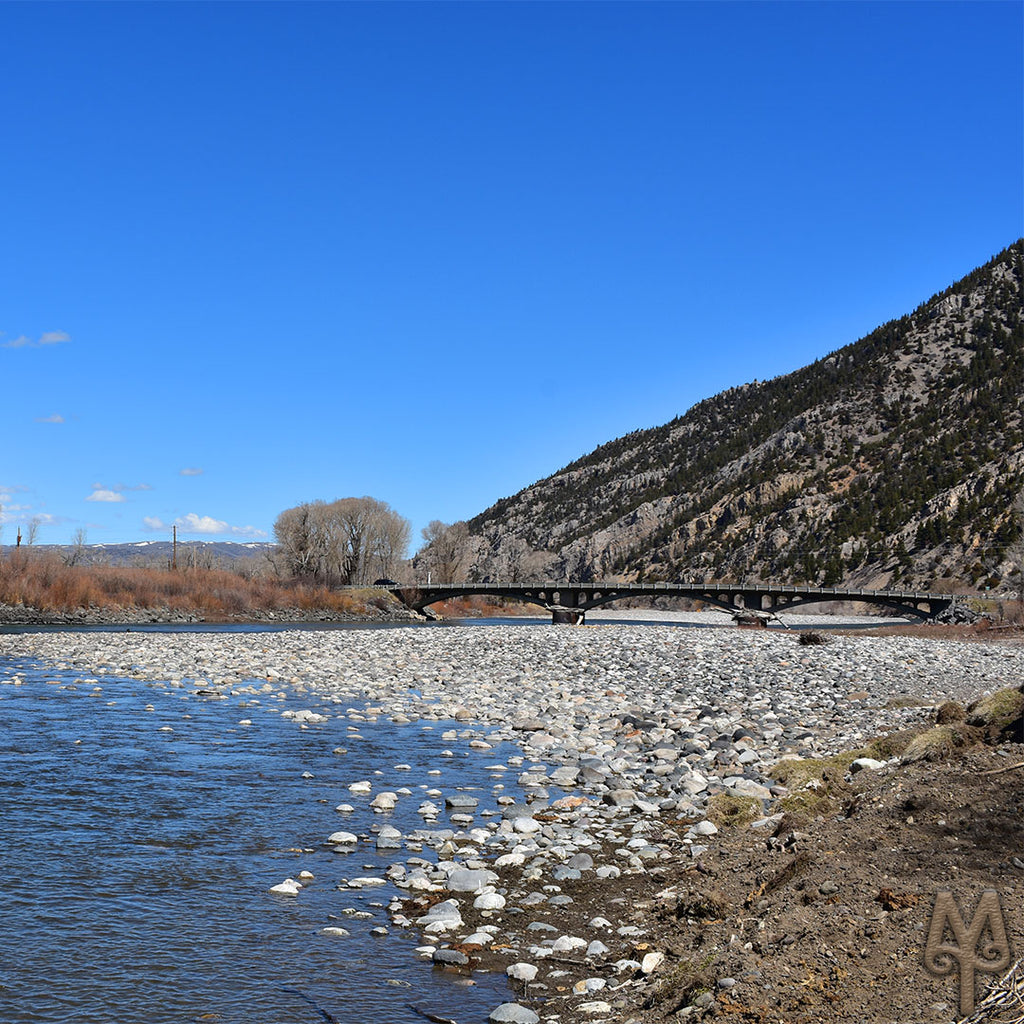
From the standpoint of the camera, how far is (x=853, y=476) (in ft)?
377

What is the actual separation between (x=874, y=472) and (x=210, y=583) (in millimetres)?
81344

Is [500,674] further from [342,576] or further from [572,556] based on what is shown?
[572,556]

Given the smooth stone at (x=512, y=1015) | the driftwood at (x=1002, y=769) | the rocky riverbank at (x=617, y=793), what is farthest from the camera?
the driftwood at (x=1002, y=769)

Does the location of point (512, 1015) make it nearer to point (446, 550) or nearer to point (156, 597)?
point (156, 597)

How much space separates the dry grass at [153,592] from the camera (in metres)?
72.9

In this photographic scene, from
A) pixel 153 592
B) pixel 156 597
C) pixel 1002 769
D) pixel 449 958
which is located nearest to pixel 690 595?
pixel 156 597

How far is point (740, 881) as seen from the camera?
7.25 m

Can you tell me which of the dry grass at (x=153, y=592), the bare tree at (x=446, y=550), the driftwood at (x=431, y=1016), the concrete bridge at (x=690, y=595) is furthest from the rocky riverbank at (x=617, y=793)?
the bare tree at (x=446, y=550)

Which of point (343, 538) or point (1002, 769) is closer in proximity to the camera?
point (1002, 769)

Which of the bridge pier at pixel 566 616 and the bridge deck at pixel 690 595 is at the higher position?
the bridge deck at pixel 690 595

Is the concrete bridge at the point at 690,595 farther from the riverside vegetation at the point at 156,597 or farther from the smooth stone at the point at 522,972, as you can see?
the smooth stone at the point at 522,972

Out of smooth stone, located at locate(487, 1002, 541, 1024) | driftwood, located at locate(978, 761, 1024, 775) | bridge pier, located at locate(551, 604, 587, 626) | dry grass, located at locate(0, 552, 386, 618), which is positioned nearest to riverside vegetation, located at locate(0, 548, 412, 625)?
dry grass, located at locate(0, 552, 386, 618)

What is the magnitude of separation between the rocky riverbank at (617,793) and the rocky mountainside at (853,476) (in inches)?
2438

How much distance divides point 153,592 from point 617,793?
76904 millimetres
